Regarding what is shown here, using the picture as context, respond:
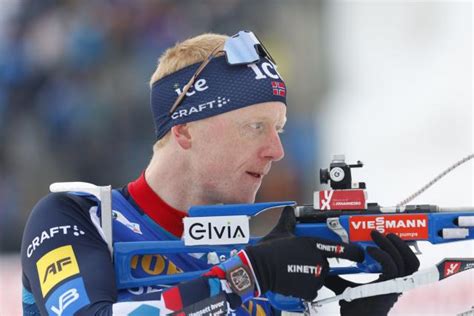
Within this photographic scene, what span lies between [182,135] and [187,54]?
0.32m

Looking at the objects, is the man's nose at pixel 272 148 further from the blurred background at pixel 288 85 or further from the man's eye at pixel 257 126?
the blurred background at pixel 288 85

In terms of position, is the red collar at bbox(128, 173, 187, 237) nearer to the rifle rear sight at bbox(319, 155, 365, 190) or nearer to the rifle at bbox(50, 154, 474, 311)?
the rifle at bbox(50, 154, 474, 311)

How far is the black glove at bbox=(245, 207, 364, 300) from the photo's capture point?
3.00 m

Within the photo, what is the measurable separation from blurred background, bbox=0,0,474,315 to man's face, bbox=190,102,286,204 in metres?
3.24

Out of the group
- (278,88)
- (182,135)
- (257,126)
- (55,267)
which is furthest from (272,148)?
(55,267)

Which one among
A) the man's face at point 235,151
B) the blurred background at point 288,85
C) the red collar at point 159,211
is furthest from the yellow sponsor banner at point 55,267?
the blurred background at point 288,85

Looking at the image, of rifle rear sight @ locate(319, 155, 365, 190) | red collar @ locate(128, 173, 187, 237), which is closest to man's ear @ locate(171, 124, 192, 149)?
red collar @ locate(128, 173, 187, 237)

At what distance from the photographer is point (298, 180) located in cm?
702

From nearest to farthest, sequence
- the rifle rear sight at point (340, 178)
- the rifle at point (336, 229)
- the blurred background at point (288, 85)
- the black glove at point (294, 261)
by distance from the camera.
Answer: the black glove at point (294, 261) → the rifle at point (336, 229) → the rifle rear sight at point (340, 178) → the blurred background at point (288, 85)

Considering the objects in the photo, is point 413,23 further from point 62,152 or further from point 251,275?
point 251,275

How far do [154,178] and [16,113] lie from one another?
3.80 meters

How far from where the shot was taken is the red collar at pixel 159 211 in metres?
3.57

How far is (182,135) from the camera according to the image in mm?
3637

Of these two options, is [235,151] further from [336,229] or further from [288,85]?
[288,85]
